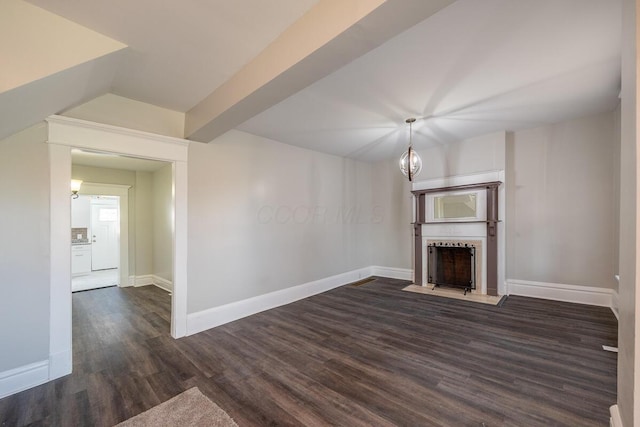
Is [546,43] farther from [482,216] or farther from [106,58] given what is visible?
[106,58]

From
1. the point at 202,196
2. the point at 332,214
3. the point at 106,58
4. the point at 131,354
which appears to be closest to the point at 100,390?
the point at 131,354

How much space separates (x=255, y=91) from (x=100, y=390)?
274cm

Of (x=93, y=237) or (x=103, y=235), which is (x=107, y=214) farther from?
(x=93, y=237)

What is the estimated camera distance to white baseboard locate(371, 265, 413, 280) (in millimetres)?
5732

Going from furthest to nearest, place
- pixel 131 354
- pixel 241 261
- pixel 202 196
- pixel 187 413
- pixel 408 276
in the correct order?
pixel 408 276
pixel 241 261
pixel 202 196
pixel 131 354
pixel 187 413

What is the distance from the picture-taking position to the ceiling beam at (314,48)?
1305mm

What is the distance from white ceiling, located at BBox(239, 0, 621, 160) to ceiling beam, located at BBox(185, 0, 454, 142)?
2.16ft

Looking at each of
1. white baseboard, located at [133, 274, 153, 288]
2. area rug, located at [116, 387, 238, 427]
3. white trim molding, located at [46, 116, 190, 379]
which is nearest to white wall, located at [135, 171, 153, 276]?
white baseboard, located at [133, 274, 153, 288]

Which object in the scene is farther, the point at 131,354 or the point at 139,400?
the point at 131,354

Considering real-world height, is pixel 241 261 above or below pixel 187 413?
above

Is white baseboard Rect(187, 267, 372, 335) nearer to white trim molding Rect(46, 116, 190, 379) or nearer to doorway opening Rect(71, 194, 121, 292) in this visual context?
white trim molding Rect(46, 116, 190, 379)

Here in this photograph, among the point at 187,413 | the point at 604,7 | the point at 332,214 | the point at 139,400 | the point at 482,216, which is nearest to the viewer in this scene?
the point at 604,7

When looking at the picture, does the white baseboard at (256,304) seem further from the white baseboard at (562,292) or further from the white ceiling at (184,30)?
the white baseboard at (562,292)

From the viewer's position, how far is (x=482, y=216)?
4.58 metres
